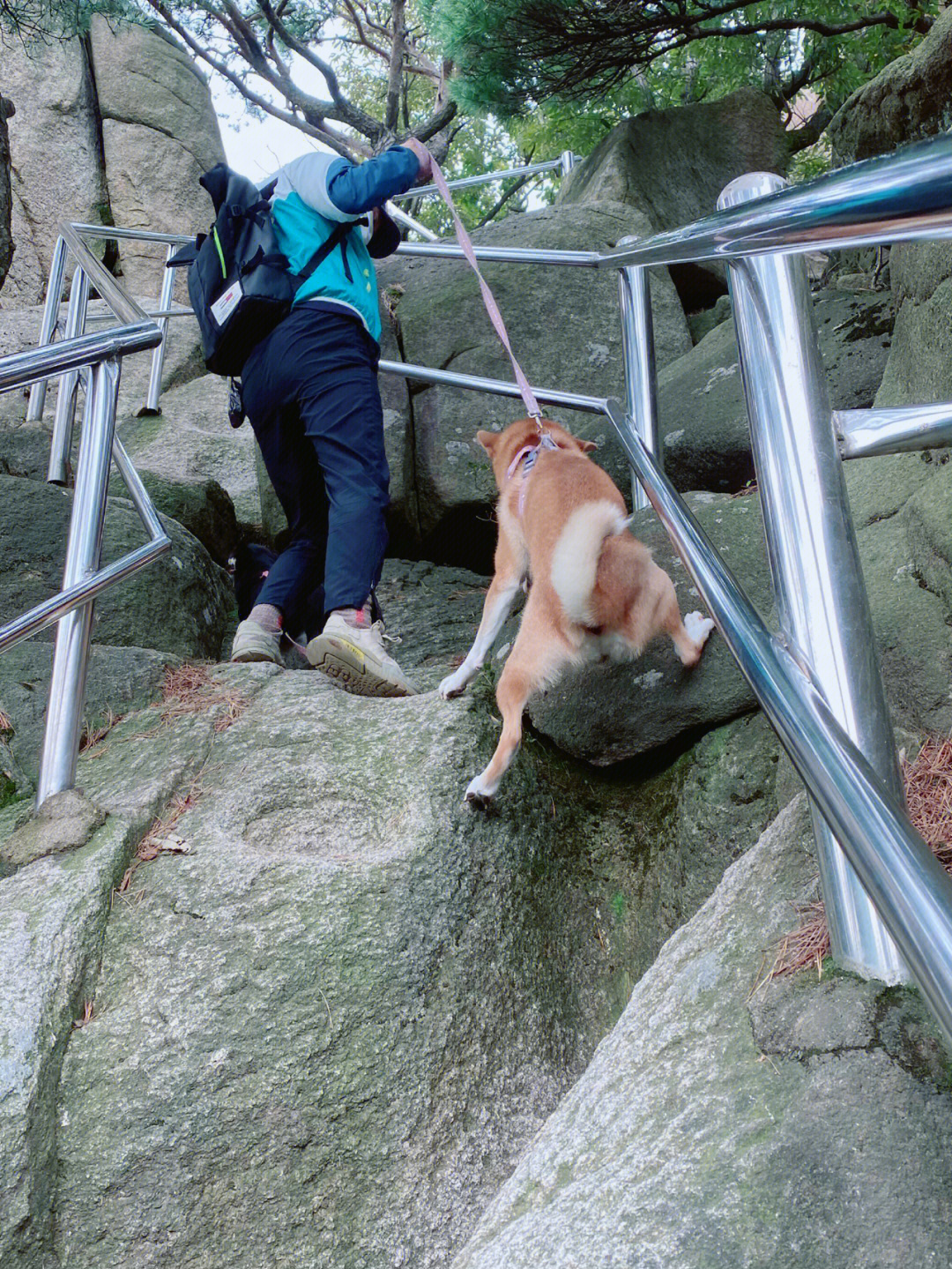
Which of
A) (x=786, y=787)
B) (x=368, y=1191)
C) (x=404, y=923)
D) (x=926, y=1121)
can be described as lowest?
(x=368, y=1191)

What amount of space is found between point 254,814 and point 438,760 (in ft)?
1.50

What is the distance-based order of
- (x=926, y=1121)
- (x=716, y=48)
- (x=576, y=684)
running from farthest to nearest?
1. (x=716, y=48)
2. (x=576, y=684)
3. (x=926, y=1121)

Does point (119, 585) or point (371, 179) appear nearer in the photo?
point (371, 179)

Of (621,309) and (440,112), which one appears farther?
(440,112)

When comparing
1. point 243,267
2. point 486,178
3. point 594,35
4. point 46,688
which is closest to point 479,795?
point 46,688

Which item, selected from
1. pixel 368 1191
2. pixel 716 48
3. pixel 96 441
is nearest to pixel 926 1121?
pixel 368 1191

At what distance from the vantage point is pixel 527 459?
339cm

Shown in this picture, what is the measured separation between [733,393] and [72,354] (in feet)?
9.14

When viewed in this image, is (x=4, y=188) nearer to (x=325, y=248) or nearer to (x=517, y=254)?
(x=325, y=248)

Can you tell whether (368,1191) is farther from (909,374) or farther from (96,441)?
(909,374)

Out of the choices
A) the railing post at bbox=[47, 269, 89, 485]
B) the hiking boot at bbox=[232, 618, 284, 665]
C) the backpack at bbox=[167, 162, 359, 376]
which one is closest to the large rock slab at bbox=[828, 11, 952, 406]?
the backpack at bbox=[167, 162, 359, 376]

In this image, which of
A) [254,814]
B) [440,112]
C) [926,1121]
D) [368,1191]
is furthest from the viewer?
[440,112]

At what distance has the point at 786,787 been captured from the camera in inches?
86.8

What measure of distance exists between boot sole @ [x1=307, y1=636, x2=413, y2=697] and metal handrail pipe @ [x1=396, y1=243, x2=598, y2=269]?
4.09ft
